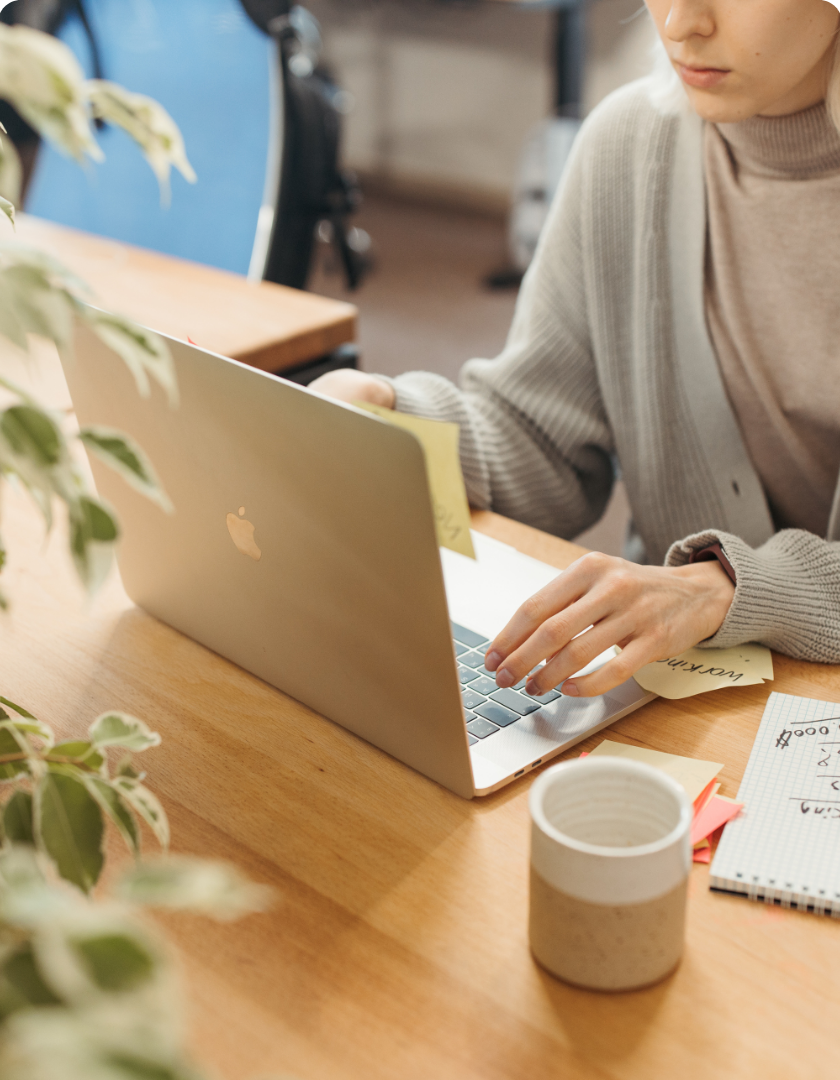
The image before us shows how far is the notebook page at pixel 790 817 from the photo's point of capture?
0.55 m

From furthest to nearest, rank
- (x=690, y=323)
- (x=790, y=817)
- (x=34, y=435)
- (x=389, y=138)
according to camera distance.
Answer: (x=389, y=138), (x=690, y=323), (x=790, y=817), (x=34, y=435)

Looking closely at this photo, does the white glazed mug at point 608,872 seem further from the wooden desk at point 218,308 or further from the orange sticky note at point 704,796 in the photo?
the wooden desk at point 218,308

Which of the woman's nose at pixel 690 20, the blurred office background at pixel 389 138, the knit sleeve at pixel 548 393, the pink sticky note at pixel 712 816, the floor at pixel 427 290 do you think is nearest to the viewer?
the pink sticky note at pixel 712 816

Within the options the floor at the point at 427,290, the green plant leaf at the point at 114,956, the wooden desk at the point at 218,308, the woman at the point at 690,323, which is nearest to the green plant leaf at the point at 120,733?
the green plant leaf at the point at 114,956

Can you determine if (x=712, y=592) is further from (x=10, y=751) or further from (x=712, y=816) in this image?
(x=10, y=751)

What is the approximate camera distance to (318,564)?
608 mm

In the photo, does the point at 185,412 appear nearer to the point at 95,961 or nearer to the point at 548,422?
the point at 95,961

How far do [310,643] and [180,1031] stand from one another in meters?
0.41

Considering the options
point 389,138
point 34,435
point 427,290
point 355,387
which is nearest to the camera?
point 34,435

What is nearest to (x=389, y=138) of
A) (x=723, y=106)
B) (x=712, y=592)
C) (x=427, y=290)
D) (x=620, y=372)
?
(x=427, y=290)

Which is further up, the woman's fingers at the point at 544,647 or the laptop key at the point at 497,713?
the woman's fingers at the point at 544,647

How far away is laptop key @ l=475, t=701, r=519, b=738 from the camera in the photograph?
2.23 ft

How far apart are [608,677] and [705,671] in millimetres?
97

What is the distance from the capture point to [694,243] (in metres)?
1.05
